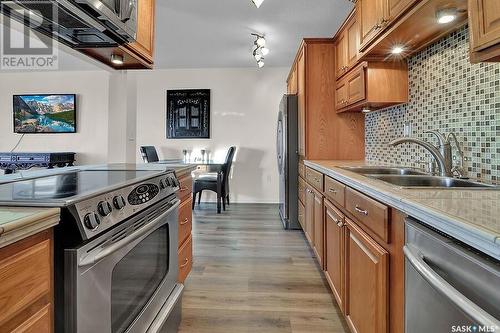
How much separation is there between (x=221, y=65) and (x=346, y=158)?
129 inches

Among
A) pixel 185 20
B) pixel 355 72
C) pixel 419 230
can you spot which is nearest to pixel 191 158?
pixel 185 20

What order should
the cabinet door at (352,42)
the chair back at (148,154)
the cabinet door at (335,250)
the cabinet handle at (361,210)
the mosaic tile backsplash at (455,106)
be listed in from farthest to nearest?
1. the chair back at (148,154)
2. the cabinet door at (352,42)
3. the cabinet door at (335,250)
4. the mosaic tile backsplash at (455,106)
5. the cabinet handle at (361,210)

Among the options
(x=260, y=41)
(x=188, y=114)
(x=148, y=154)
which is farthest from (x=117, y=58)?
(x=188, y=114)

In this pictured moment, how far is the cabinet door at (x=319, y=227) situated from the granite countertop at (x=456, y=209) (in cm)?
101

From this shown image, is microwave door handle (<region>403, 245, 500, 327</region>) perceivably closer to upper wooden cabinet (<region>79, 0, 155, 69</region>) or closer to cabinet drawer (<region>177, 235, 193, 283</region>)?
cabinet drawer (<region>177, 235, 193, 283</region>)

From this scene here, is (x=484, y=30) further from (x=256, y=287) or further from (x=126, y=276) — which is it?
(x=256, y=287)

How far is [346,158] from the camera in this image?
3.21 m

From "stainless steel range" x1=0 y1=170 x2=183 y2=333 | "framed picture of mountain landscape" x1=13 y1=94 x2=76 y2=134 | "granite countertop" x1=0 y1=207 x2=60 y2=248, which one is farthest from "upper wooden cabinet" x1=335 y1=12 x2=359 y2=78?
"framed picture of mountain landscape" x1=13 y1=94 x2=76 y2=134

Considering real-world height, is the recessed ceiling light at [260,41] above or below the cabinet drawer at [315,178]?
above

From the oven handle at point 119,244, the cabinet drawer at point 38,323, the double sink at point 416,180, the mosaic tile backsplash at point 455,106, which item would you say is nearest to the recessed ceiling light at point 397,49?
the mosaic tile backsplash at point 455,106

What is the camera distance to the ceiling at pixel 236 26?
327cm

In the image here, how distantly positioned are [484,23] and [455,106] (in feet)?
2.59

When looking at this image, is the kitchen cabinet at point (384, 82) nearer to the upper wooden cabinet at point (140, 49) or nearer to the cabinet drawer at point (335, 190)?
the cabinet drawer at point (335, 190)

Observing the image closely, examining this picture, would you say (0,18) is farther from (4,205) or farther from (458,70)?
(458,70)
